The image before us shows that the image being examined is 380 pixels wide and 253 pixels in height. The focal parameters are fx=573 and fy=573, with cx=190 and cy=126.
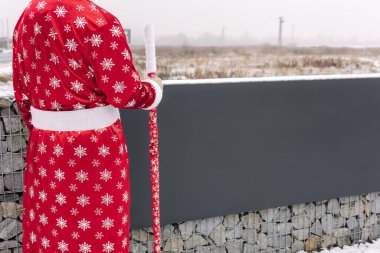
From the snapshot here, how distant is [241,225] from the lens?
3.44 meters

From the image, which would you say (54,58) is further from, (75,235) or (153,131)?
(75,235)

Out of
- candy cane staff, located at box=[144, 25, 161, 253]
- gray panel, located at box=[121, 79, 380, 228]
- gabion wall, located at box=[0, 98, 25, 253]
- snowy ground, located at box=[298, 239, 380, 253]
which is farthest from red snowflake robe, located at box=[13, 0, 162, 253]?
snowy ground, located at box=[298, 239, 380, 253]

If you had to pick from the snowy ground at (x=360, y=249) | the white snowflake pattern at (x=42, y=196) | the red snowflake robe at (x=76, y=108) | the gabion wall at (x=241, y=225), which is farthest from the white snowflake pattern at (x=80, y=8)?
the snowy ground at (x=360, y=249)

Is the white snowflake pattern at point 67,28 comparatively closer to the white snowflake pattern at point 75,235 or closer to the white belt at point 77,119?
the white belt at point 77,119

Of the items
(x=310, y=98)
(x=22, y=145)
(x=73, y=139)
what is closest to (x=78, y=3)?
→ (x=73, y=139)

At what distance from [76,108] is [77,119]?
41 millimetres

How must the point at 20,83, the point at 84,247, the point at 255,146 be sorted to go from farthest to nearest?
the point at 255,146 < the point at 20,83 < the point at 84,247

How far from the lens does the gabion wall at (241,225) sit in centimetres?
282

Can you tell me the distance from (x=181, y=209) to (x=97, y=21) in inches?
60.2

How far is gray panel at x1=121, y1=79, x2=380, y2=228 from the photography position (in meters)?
3.09

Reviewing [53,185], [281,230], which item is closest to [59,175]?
[53,185]

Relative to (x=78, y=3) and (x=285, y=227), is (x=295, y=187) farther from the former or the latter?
(x=78, y=3)

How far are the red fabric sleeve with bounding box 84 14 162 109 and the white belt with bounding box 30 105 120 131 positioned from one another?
0.28ft

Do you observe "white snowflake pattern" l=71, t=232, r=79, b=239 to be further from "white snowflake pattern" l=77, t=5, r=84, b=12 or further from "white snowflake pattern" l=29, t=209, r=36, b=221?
"white snowflake pattern" l=77, t=5, r=84, b=12
